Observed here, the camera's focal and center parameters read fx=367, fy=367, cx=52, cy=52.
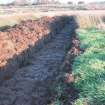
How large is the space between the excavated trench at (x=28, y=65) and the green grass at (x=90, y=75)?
154cm

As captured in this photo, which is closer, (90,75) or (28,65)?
(90,75)

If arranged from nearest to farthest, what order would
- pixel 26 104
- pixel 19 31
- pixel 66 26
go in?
pixel 26 104 < pixel 19 31 < pixel 66 26

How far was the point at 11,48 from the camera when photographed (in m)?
22.7

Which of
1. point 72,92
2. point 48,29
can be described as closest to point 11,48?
point 72,92

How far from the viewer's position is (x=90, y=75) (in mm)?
15570

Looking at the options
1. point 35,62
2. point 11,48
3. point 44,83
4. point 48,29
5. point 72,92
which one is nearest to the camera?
point 72,92

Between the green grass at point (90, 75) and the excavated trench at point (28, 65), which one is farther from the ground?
the green grass at point (90, 75)

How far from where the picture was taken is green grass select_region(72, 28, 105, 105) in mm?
12791

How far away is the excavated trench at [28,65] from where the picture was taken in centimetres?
1723

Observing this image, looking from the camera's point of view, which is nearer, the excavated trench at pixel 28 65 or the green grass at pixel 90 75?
the green grass at pixel 90 75

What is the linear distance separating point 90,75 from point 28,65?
28.5 ft

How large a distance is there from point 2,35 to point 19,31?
118 inches

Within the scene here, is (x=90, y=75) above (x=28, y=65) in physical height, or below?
above

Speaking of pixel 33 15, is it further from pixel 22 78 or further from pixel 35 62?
pixel 22 78
